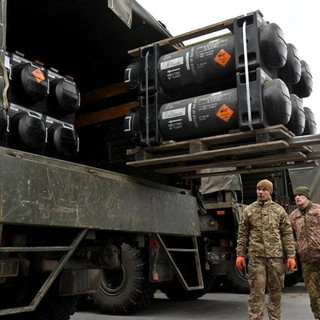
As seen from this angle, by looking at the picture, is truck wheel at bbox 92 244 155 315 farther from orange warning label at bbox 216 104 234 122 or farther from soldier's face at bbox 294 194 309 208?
orange warning label at bbox 216 104 234 122

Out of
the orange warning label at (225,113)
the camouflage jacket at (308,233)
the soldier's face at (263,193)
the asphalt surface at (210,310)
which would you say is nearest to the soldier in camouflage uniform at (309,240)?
the camouflage jacket at (308,233)

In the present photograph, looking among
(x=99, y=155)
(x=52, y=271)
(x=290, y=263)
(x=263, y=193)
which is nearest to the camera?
(x=52, y=271)

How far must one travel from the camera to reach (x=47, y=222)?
3.77 m

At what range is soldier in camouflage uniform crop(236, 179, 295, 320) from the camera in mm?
5008

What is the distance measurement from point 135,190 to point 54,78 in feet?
4.69

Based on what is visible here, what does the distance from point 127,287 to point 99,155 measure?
182 centimetres

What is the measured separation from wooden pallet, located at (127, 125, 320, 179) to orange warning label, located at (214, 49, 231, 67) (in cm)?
70

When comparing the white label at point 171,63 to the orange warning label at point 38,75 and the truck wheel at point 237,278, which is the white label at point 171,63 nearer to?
the orange warning label at point 38,75

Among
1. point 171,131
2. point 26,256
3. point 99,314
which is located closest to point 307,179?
point 99,314

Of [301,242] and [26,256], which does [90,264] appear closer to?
[26,256]

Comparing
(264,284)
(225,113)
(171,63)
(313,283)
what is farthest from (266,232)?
(171,63)

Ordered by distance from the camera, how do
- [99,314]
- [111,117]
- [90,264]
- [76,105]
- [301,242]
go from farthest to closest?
[99,314] < [111,117] < [301,242] < [76,105] < [90,264]

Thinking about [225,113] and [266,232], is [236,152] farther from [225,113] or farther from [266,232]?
[266,232]

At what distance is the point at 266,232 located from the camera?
16.9 feet
